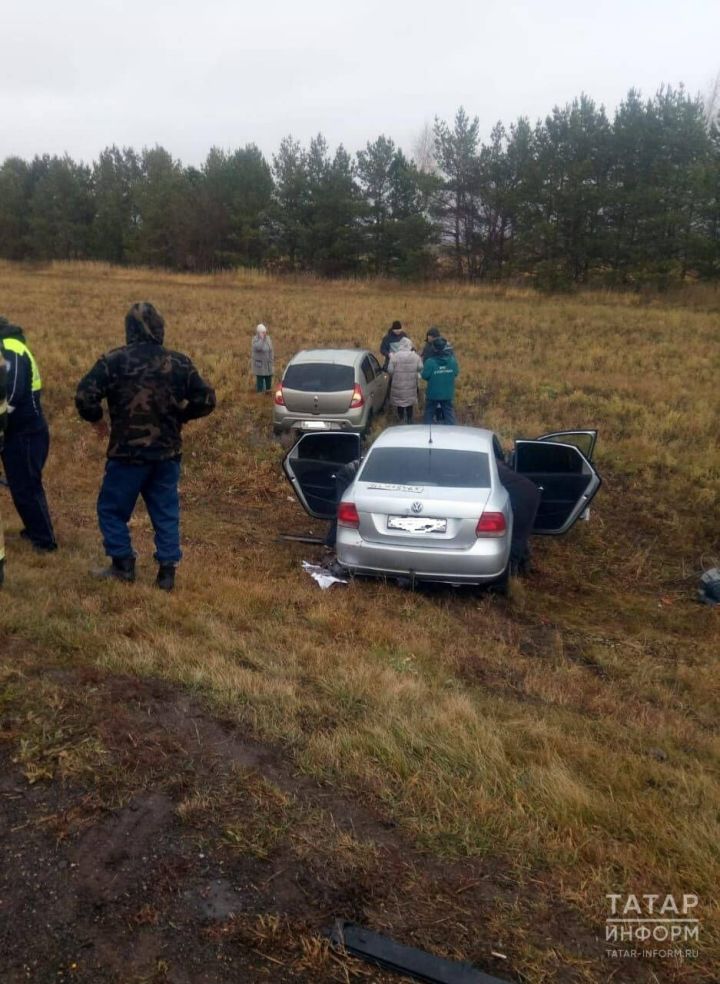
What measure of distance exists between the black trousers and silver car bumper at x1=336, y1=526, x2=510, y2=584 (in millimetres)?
2498

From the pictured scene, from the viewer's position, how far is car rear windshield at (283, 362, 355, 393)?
37.0 feet

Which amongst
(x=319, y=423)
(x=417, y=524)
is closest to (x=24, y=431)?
(x=417, y=524)

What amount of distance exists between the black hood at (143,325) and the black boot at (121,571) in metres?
1.49

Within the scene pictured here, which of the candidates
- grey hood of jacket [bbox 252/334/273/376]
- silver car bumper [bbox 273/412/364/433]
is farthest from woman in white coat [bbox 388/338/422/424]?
grey hood of jacket [bbox 252/334/273/376]

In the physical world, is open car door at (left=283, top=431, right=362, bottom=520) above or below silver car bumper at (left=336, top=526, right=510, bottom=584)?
above

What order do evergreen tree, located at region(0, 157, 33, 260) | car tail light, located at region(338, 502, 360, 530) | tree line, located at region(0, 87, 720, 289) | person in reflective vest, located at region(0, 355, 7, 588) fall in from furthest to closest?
evergreen tree, located at region(0, 157, 33, 260) → tree line, located at region(0, 87, 720, 289) → car tail light, located at region(338, 502, 360, 530) → person in reflective vest, located at region(0, 355, 7, 588)

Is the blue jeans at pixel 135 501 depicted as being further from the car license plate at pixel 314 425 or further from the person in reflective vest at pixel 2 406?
the car license plate at pixel 314 425

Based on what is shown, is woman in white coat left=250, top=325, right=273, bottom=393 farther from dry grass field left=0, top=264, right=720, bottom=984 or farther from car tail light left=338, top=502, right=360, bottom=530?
car tail light left=338, top=502, right=360, bottom=530

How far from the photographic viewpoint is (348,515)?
6.64m

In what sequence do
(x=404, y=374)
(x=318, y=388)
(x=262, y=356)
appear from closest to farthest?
(x=318, y=388) → (x=404, y=374) → (x=262, y=356)

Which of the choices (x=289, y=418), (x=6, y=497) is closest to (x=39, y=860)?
(x=6, y=497)

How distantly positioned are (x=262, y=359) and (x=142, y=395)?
8.99 m

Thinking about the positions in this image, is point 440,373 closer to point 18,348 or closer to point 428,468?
point 428,468

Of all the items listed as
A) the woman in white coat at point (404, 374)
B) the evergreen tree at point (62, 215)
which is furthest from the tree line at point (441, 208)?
the woman in white coat at point (404, 374)
